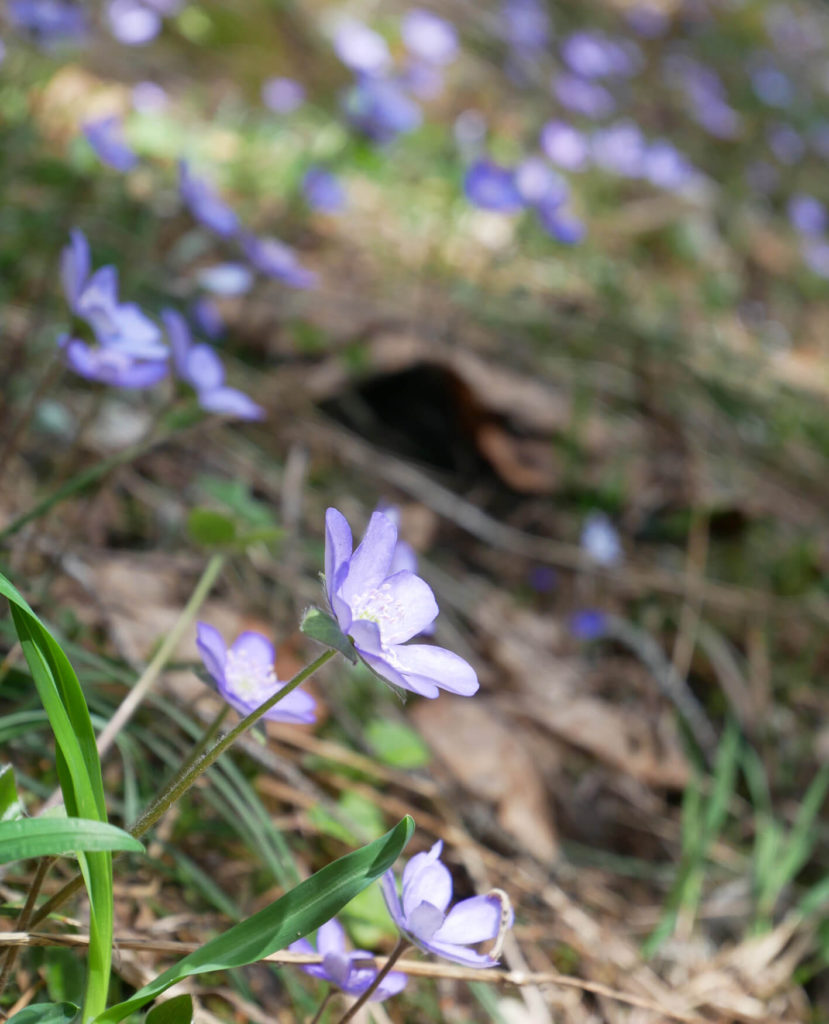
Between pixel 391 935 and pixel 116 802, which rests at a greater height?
pixel 116 802

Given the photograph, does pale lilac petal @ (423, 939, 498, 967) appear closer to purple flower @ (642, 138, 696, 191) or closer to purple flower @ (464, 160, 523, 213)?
purple flower @ (464, 160, 523, 213)

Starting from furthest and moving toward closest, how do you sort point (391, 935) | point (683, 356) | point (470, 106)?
point (470, 106) → point (683, 356) → point (391, 935)

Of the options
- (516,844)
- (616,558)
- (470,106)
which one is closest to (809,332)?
(470,106)

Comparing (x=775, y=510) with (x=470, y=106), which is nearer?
(x=775, y=510)

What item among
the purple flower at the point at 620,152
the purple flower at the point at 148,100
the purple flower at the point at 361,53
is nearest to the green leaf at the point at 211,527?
the purple flower at the point at 361,53

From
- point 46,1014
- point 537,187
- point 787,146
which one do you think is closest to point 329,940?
point 46,1014

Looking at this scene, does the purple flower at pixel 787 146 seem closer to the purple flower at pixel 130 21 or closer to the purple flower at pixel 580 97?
the purple flower at pixel 580 97

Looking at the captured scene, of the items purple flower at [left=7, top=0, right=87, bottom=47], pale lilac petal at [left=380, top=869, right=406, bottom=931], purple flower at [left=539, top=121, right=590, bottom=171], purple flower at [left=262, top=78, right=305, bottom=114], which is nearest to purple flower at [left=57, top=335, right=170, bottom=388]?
pale lilac petal at [left=380, top=869, right=406, bottom=931]

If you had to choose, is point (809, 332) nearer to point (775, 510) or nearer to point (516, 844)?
point (775, 510)
